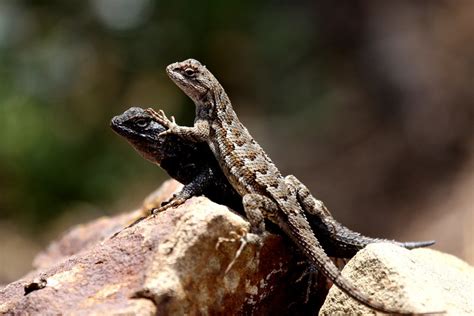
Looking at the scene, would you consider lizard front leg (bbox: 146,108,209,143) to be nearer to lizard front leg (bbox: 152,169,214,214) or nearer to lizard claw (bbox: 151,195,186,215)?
lizard front leg (bbox: 152,169,214,214)

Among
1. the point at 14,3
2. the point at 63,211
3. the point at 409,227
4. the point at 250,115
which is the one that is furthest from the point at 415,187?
the point at 14,3

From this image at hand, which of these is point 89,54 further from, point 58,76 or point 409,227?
point 409,227

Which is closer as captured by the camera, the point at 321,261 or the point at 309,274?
the point at 321,261

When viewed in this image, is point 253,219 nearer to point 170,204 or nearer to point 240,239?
point 240,239

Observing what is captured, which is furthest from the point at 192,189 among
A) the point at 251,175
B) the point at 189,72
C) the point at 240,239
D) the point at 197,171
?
the point at 189,72

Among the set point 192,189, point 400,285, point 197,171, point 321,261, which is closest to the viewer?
point 400,285

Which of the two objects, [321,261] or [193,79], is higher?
[193,79]
